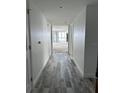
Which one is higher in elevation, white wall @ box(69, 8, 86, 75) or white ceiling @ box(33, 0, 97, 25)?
white ceiling @ box(33, 0, 97, 25)

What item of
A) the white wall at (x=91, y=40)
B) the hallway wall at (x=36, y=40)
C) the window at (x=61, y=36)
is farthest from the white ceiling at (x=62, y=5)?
the window at (x=61, y=36)

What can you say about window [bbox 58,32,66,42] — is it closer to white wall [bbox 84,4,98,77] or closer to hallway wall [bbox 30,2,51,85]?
hallway wall [bbox 30,2,51,85]

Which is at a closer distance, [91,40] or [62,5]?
[62,5]

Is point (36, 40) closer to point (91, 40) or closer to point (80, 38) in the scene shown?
point (91, 40)

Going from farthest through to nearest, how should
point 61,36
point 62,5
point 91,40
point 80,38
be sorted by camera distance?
point 61,36, point 80,38, point 91,40, point 62,5

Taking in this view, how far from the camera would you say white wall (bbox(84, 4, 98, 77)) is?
15.2ft

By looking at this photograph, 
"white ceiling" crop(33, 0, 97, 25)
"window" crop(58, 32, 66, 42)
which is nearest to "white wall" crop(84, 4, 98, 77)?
"white ceiling" crop(33, 0, 97, 25)

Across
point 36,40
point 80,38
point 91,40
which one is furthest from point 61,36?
point 36,40

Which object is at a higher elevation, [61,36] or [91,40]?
[61,36]

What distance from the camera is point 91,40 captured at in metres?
4.83
